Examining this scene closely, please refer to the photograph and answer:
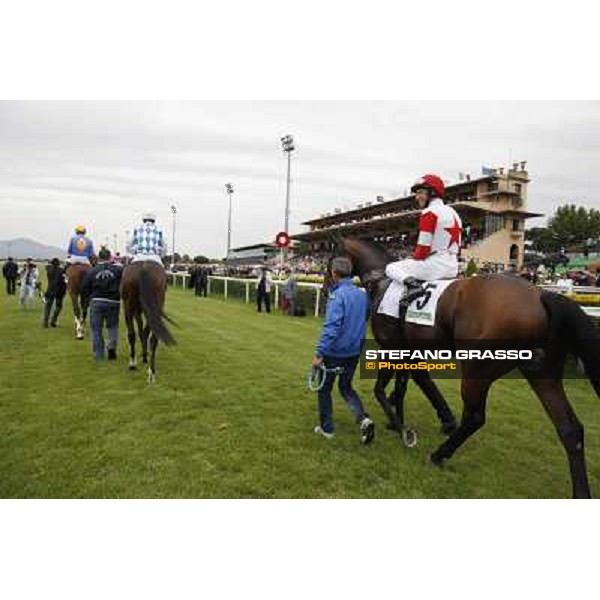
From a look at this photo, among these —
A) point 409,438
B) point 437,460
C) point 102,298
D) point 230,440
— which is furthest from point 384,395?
point 102,298

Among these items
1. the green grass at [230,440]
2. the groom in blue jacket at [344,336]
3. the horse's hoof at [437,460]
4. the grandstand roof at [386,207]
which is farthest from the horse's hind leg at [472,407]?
the grandstand roof at [386,207]

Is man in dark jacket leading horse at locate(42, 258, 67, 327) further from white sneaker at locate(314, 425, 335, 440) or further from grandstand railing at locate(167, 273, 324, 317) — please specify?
white sneaker at locate(314, 425, 335, 440)

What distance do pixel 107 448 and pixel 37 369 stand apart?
9.63 feet

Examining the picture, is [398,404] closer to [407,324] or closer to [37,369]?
[407,324]

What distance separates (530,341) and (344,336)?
Answer: 1.29 metres

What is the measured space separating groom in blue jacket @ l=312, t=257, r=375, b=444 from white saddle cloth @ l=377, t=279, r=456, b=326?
42 centimetres

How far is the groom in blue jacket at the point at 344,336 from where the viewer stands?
3740 millimetres

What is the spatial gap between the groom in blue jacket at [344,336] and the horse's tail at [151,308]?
7.14ft

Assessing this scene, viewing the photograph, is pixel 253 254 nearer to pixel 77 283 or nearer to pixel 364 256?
pixel 77 283

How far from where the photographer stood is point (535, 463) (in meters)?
3.81

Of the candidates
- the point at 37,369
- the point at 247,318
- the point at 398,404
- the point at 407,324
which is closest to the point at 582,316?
the point at 407,324

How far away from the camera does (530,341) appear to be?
3.26 m

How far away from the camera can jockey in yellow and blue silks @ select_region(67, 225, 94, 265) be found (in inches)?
333

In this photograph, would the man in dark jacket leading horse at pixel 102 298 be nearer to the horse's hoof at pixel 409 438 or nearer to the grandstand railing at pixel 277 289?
the grandstand railing at pixel 277 289
